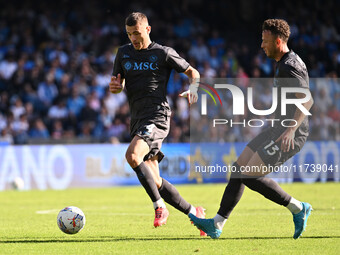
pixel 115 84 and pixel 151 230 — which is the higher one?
pixel 115 84

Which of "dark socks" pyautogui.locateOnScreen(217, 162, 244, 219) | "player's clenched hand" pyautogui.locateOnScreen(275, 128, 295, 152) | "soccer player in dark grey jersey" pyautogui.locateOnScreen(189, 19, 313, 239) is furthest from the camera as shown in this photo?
"dark socks" pyautogui.locateOnScreen(217, 162, 244, 219)

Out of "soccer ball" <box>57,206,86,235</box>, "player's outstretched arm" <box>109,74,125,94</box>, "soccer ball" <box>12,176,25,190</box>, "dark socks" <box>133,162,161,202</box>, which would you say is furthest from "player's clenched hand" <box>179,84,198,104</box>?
"soccer ball" <box>12,176,25,190</box>

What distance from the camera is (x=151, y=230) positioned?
774 cm

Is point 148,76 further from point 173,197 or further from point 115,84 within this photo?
point 173,197

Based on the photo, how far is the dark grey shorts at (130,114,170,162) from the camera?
725 centimetres

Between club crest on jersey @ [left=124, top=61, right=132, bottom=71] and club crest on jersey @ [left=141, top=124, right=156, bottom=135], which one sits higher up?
club crest on jersey @ [left=124, top=61, right=132, bottom=71]

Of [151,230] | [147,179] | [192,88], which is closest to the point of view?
[147,179]

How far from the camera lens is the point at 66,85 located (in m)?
19.3

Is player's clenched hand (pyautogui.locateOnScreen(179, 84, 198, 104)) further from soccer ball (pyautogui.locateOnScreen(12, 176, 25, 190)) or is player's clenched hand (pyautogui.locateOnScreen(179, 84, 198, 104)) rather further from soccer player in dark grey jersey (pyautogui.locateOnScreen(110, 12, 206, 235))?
soccer ball (pyautogui.locateOnScreen(12, 176, 25, 190))

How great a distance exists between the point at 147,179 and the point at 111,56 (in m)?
13.9

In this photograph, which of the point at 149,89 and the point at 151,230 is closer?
the point at 149,89

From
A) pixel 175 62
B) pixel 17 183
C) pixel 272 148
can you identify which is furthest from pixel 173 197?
pixel 17 183

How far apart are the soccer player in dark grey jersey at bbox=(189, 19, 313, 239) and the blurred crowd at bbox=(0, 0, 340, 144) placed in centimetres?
1038

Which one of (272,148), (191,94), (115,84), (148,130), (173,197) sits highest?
(115,84)
